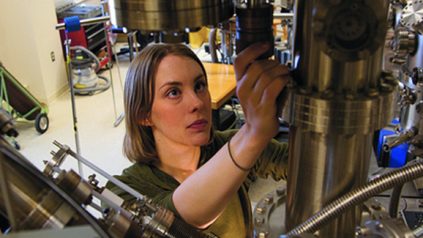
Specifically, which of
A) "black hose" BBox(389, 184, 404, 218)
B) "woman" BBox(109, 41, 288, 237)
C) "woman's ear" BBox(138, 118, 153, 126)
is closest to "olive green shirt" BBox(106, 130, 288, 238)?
"woman" BBox(109, 41, 288, 237)

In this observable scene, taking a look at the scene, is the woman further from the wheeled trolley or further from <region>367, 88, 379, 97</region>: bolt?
the wheeled trolley

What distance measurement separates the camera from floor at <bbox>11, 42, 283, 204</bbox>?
2932 millimetres

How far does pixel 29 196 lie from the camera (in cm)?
30

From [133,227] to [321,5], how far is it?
22 centimetres

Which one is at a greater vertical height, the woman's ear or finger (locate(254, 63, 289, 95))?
finger (locate(254, 63, 289, 95))

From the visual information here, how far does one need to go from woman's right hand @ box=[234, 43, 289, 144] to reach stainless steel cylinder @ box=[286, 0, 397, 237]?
18mm

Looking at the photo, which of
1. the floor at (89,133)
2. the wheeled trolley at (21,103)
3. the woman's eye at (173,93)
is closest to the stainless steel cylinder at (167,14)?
the woman's eye at (173,93)

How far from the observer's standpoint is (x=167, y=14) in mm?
326

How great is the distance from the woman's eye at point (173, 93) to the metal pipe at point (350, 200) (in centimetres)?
69

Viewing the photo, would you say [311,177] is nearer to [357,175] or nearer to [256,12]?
[357,175]

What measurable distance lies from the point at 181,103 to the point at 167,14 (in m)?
0.70

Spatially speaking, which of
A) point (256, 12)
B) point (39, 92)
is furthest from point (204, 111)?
point (39, 92)

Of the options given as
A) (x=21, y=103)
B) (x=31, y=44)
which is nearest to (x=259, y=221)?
(x=21, y=103)

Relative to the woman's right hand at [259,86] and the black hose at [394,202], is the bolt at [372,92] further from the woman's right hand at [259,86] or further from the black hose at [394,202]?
the black hose at [394,202]
